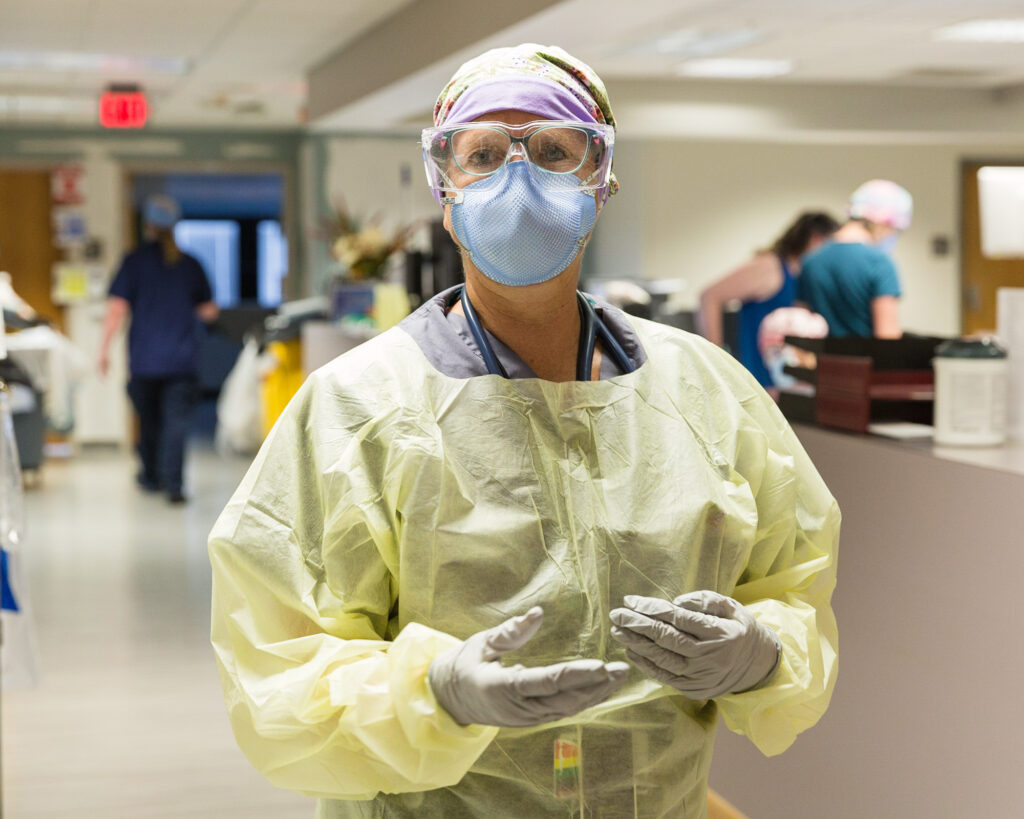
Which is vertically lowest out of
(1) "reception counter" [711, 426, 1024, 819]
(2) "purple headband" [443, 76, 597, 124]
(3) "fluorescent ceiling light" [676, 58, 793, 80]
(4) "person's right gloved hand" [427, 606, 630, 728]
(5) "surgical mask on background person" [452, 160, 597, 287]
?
(1) "reception counter" [711, 426, 1024, 819]

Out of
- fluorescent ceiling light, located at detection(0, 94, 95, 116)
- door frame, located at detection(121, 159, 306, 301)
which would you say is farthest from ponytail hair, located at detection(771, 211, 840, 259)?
door frame, located at detection(121, 159, 306, 301)

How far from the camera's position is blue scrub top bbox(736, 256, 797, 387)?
5.19 metres

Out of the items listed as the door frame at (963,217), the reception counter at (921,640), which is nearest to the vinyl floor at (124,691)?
the reception counter at (921,640)

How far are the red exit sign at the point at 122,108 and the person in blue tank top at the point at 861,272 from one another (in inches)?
195

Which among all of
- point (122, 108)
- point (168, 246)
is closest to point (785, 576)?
point (168, 246)

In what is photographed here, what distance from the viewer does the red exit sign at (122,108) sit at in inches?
313

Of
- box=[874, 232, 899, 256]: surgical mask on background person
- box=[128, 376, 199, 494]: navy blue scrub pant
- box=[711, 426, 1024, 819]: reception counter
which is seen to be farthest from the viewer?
box=[128, 376, 199, 494]: navy blue scrub pant

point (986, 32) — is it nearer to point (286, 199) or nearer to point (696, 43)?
point (696, 43)

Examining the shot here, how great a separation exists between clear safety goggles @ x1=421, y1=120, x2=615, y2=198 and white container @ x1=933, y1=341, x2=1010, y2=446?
3.97ft

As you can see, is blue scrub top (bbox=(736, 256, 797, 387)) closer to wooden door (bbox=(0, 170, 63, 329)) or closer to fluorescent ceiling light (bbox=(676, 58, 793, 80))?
fluorescent ceiling light (bbox=(676, 58, 793, 80))

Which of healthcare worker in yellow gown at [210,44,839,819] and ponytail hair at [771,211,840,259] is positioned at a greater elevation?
ponytail hair at [771,211,840,259]

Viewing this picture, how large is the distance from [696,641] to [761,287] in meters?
4.12

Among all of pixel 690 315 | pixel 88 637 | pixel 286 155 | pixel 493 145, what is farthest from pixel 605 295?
pixel 286 155

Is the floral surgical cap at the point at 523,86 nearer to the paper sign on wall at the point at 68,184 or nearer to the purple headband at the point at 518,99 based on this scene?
the purple headband at the point at 518,99
